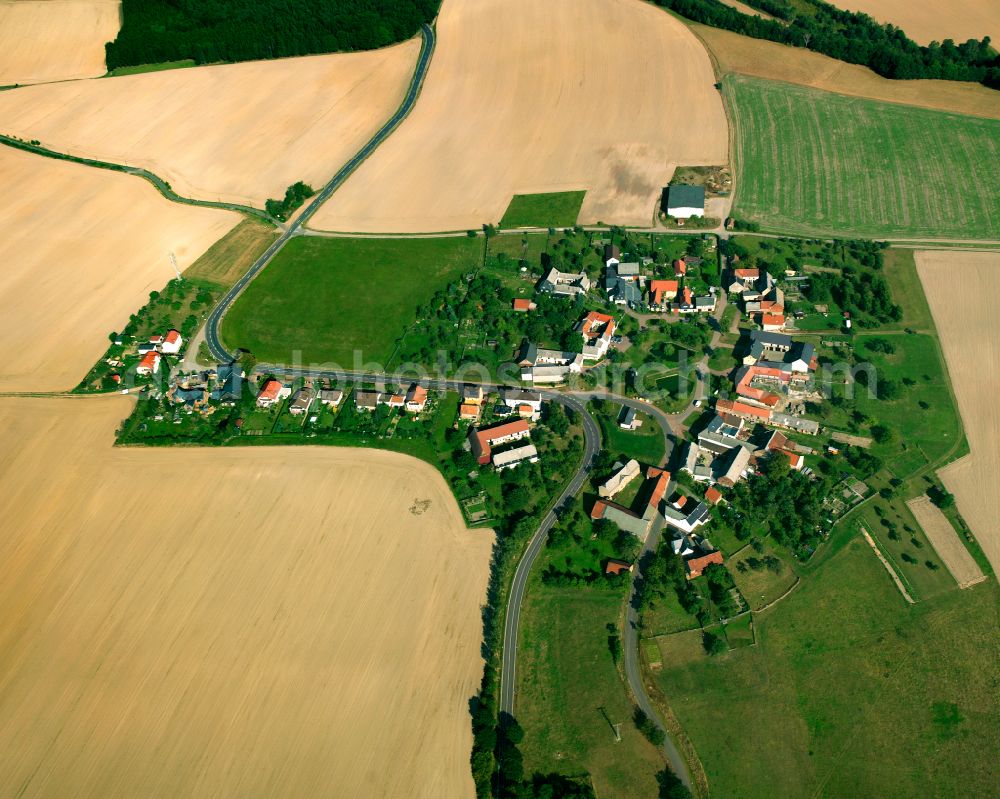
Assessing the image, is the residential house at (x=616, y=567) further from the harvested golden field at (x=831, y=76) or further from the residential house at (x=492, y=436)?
the harvested golden field at (x=831, y=76)

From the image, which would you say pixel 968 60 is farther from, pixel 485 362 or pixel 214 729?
pixel 214 729

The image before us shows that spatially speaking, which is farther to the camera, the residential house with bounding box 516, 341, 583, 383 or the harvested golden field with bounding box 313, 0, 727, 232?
the harvested golden field with bounding box 313, 0, 727, 232

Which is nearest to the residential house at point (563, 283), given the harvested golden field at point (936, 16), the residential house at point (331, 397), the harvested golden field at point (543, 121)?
the harvested golden field at point (543, 121)

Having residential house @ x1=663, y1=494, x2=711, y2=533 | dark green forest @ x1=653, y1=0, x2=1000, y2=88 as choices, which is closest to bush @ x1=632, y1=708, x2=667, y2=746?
residential house @ x1=663, y1=494, x2=711, y2=533

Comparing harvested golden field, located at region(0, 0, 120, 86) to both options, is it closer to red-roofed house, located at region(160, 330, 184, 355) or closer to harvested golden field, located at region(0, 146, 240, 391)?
harvested golden field, located at region(0, 146, 240, 391)

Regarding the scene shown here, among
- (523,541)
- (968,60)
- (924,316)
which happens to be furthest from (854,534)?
(968,60)
